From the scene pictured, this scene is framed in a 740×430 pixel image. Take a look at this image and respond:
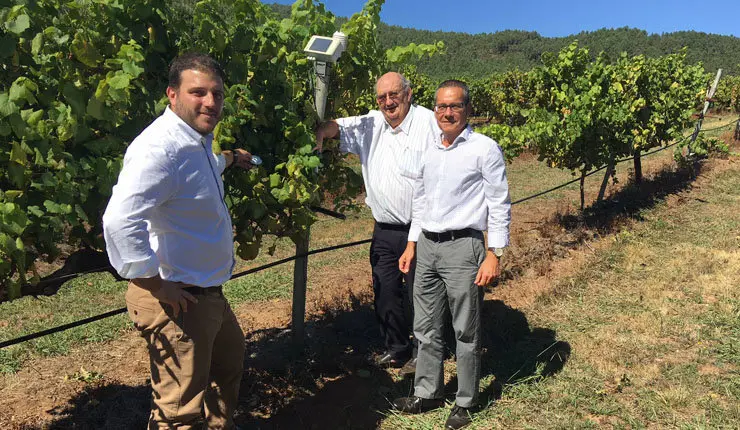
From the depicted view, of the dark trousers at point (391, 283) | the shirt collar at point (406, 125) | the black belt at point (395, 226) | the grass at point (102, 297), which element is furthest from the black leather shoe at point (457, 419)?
the grass at point (102, 297)

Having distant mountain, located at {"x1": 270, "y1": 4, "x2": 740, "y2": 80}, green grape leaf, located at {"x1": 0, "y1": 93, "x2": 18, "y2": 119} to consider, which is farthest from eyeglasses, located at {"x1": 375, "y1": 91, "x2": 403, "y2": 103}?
distant mountain, located at {"x1": 270, "y1": 4, "x2": 740, "y2": 80}

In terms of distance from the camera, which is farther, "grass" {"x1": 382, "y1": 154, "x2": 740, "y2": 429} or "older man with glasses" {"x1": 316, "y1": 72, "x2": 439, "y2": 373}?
"older man with glasses" {"x1": 316, "y1": 72, "x2": 439, "y2": 373}

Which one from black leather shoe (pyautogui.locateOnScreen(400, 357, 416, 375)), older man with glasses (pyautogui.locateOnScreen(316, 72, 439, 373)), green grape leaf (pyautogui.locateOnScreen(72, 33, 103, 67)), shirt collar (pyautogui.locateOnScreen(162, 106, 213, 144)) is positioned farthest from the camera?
black leather shoe (pyautogui.locateOnScreen(400, 357, 416, 375))

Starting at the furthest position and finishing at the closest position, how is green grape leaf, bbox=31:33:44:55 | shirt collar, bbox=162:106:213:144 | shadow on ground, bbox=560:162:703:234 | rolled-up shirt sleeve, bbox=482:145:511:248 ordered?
shadow on ground, bbox=560:162:703:234 < rolled-up shirt sleeve, bbox=482:145:511:248 < green grape leaf, bbox=31:33:44:55 < shirt collar, bbox=162:106:213:144

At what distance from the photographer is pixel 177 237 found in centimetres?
236

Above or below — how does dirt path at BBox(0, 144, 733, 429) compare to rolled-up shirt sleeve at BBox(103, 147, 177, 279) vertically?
below

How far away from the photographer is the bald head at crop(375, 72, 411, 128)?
3.78 meters

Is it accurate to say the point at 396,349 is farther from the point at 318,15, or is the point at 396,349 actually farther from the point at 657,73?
the point at 657,73

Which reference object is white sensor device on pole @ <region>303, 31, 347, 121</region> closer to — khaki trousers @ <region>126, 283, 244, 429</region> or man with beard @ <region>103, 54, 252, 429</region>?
man with beard @ <region>103, 54, 252, 429</region>

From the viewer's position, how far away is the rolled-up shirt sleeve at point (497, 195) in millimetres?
3275

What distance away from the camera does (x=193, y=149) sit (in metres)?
2.33

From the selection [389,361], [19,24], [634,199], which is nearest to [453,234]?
[389,361]

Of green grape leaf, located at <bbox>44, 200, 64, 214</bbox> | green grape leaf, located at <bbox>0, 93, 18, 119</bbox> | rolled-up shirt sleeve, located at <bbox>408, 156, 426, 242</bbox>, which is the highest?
green grape leaf, located at <bbox>0, 93, 18, 119</bbox>

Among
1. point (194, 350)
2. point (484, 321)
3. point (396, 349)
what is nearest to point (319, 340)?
point (396, 349)
